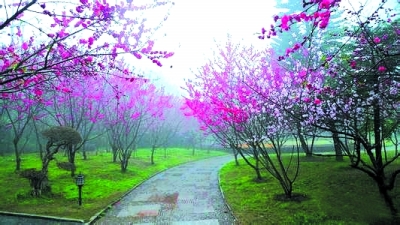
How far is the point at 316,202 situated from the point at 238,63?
675cm

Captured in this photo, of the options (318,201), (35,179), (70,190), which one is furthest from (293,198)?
(35,179)

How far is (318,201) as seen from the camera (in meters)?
10.4

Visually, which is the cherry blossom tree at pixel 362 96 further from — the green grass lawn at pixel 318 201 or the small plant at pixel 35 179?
the small plant at pixel 35 179

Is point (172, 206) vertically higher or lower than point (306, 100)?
lower

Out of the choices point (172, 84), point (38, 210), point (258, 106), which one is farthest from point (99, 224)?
point (172, 84)

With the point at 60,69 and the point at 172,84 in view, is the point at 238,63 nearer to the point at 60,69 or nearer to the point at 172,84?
the point at 60,69

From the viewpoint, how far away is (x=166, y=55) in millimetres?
6125

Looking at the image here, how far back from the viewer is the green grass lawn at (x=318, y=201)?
8711mm

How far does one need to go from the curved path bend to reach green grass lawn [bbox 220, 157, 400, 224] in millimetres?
662

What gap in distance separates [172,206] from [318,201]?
5.23 meters

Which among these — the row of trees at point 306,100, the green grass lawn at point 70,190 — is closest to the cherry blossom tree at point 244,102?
the row of trees at point 306,100

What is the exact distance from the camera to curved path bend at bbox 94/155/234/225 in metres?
9.84

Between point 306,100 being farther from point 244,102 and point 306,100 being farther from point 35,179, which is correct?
point 35,179

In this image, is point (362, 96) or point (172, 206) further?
point (172, 206)
